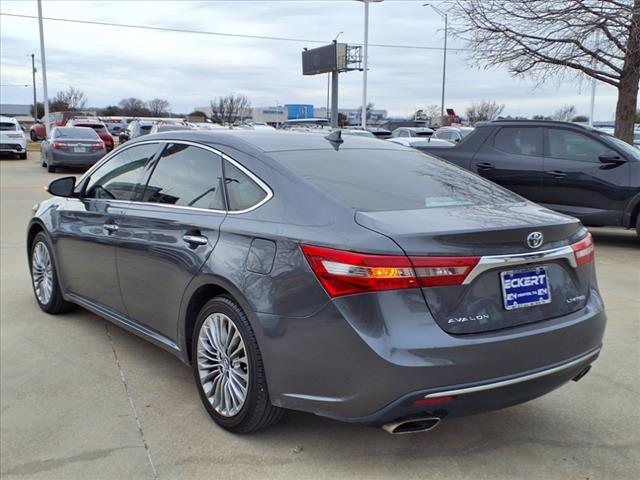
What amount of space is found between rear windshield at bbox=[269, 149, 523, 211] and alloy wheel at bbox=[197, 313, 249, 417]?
885mm

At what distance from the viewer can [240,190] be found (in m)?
3.49

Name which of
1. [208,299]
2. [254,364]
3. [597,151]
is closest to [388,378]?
[254,364]

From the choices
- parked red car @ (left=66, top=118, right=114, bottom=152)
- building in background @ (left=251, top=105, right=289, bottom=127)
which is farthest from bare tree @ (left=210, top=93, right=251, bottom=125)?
parked red car @ (left=66, top=118, right=114, bottom=152)

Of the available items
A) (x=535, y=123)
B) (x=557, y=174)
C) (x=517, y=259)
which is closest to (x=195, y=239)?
(x=517, y=259)

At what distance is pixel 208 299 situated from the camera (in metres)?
3.53

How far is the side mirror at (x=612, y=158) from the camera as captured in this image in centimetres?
854

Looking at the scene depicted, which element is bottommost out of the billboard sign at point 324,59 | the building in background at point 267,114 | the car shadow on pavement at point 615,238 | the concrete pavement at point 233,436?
the concrete pavement at point 233,436

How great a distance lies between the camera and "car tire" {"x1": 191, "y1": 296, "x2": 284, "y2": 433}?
3.13 metres

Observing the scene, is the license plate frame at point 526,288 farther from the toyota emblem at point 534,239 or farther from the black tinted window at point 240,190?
the black tinted window at point 240,190

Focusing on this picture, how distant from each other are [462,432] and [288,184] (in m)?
1.61

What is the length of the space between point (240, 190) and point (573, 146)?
683cm

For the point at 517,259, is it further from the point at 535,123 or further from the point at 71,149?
the point at 71,149

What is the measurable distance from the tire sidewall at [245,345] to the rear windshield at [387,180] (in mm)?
760

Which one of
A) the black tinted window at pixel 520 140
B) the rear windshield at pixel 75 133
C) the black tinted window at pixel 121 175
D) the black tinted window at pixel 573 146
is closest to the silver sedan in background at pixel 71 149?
the rear windshield at pixel 75 133
